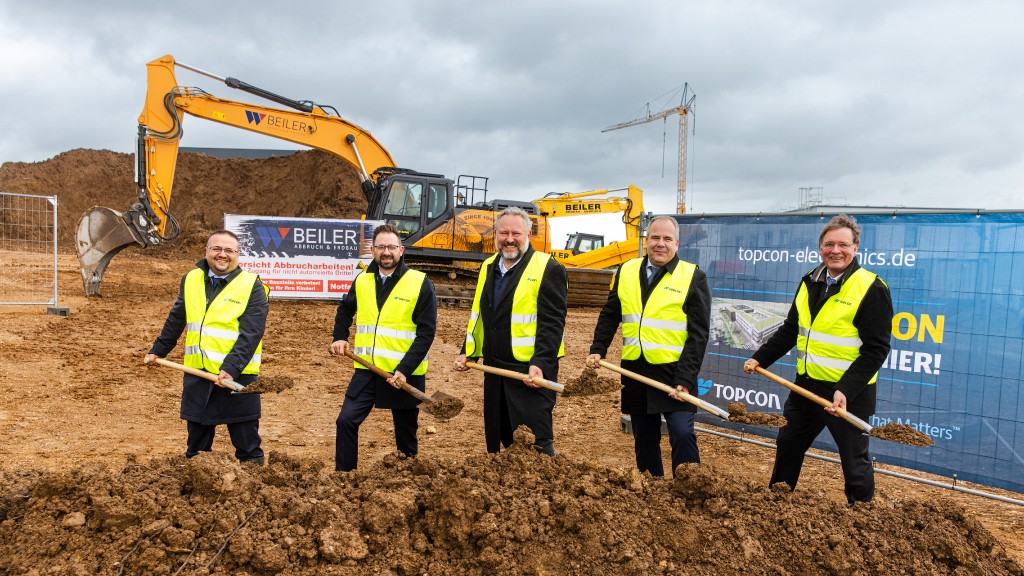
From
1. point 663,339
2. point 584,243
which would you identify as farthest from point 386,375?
point 584,243

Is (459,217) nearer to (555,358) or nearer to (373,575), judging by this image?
(555,358)

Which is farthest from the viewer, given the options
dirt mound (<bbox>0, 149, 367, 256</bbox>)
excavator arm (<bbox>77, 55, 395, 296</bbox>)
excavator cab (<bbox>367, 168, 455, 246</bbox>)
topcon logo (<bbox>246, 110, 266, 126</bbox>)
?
dirt mound (<bbox>0, 149, 367, 256</bbox>)

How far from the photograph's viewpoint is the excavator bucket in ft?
43.1

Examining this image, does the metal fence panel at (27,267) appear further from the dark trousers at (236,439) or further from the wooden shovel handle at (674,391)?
the wooden shovel handle at (674,391)

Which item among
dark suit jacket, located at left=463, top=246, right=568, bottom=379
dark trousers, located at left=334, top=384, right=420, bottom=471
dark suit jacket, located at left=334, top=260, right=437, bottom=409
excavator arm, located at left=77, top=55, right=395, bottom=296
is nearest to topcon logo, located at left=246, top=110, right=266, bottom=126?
excavator arm, located at left=77, top=55, right=395, bottom=296

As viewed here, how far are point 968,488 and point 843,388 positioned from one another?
2.21m

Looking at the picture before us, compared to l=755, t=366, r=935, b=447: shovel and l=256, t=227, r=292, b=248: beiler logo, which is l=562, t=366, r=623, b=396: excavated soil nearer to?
l=755, t=366, r=935, b=447: shovel

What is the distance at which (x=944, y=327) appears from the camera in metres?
4.79

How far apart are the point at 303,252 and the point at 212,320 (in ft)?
32.4

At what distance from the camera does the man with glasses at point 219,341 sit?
4.03 metres

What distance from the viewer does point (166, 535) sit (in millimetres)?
2781

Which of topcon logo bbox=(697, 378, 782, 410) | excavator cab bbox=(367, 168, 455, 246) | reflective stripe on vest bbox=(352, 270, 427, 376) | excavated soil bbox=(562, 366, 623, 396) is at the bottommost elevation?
topcon logo bbox=(697, 378, 782, 410)

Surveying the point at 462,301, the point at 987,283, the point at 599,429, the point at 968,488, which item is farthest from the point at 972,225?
the point at 462,301

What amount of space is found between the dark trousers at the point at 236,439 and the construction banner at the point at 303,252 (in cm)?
919
